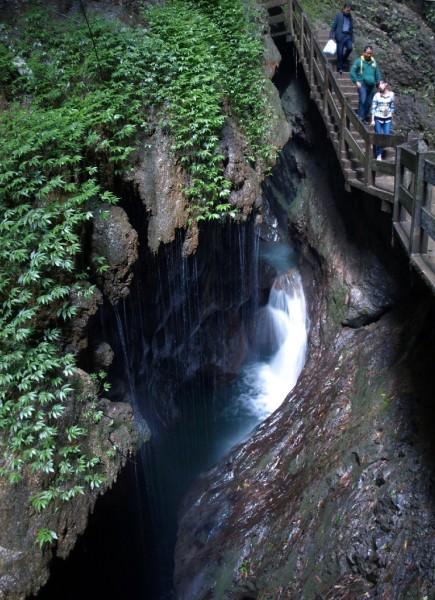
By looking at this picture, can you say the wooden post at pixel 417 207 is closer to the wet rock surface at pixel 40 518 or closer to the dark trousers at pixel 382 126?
the dark trousers at pixel 382 126

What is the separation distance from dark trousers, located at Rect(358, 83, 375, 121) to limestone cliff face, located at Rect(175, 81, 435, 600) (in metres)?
1.94

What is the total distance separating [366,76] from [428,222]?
551cm

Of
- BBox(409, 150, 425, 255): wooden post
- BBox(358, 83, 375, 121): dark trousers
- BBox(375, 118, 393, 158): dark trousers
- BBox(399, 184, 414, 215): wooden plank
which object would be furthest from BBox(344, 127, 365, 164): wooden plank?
BBox(409, 150, 425, 255): wooden post

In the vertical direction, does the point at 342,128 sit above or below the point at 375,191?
above

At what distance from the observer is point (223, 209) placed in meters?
8.88

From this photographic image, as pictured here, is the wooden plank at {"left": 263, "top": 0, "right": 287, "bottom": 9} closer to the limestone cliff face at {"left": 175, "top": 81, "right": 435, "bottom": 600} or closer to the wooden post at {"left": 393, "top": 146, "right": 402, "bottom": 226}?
the limestone cliff face at {"left": 175, "top": 81, "right": 435, "bottom": 600}

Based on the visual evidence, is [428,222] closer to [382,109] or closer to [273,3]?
[382,109]

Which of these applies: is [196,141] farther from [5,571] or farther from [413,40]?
[413,40]

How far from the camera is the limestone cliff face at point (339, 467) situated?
622 centimetres

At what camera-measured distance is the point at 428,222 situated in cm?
575

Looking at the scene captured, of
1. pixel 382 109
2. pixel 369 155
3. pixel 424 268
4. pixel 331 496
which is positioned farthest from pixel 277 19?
pixel 331 496

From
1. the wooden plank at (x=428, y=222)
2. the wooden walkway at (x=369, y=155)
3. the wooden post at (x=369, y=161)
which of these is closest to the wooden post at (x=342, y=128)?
the wooden walkway at (x=369, y=155)

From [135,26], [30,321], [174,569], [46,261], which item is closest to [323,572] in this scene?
[174,569]

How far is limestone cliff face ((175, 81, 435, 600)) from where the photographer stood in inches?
245
